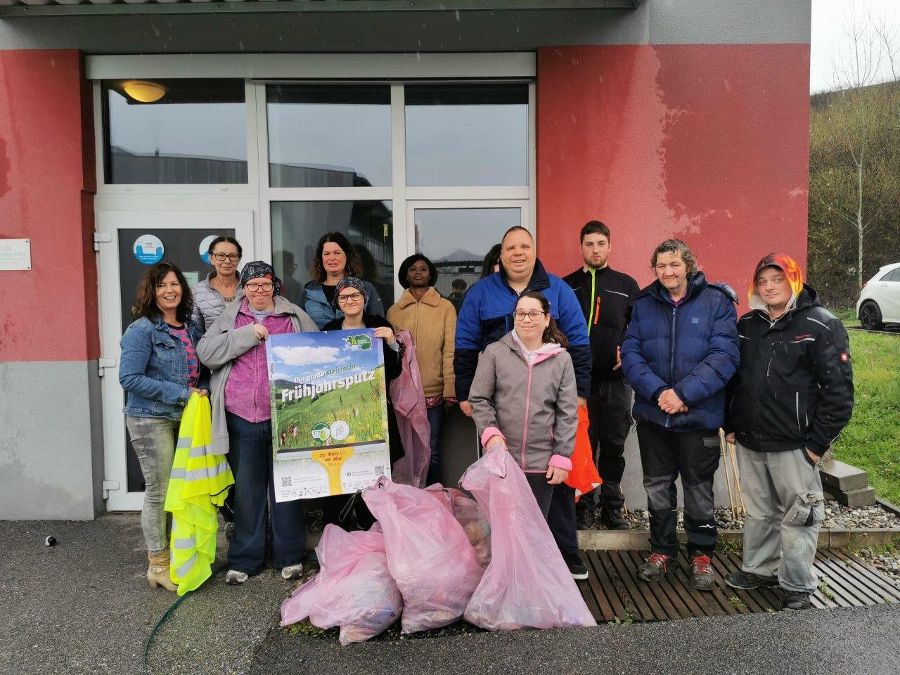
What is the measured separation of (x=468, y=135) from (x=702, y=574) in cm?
356

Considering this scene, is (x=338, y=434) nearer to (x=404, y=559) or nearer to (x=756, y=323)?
(x=404, y=559)

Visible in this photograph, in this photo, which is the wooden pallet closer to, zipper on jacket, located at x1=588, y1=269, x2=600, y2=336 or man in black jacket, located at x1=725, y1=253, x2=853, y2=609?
man in black jacket, located at x1=725, y1=253, x2=853, y2=609

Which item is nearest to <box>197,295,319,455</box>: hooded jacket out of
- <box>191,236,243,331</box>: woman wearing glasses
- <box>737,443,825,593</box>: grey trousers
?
<box>191,236,243,331</box>: woman wearing glasses

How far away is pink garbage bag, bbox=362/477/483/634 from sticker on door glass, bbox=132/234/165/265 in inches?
114

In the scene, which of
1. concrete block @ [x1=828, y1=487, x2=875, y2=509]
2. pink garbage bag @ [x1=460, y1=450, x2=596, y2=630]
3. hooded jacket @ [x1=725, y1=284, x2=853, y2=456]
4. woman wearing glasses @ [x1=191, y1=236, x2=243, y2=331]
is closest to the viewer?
pink garbage bag @ [x1=460, y1=450, x2=596, y2=630]

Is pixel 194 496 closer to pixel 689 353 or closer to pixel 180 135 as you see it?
pixel 689 353

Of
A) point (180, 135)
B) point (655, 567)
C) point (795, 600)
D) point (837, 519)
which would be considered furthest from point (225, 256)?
point (837, 519)

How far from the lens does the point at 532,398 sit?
331cm

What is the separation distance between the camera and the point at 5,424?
4.75 meters

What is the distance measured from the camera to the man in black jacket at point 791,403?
127 inches

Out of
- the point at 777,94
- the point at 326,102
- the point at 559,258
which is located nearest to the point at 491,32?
the point at 326,102

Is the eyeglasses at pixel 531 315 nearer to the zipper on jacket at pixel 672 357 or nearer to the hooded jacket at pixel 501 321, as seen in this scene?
the hooded jacket at pixel 501 321

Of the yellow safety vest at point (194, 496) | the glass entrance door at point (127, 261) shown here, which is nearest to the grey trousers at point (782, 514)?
the yellow safety vest at point (194, 496)

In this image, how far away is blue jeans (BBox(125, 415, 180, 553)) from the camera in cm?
357
